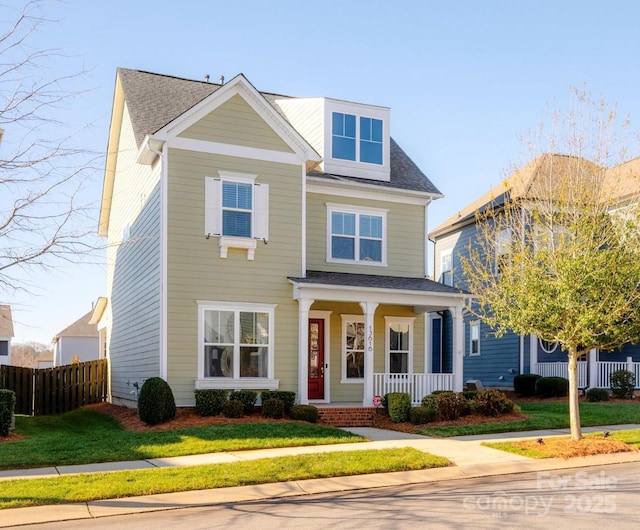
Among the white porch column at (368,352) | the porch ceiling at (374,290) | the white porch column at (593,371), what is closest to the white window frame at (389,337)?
the porch ceiling at (374,290)

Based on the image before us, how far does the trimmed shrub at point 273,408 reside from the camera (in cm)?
1680

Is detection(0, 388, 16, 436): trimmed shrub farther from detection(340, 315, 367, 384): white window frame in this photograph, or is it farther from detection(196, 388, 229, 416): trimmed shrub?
detection(340, 315, 367, 384): white window frame

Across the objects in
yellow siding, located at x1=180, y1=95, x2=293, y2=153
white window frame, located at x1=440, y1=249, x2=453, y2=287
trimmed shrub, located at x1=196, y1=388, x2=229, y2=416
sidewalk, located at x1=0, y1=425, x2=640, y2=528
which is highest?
yellow siding, located at x1=180, y1=95, x2=293, y2=153

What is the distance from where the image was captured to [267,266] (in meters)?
18.5

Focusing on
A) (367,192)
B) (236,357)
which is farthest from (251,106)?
(236,357)

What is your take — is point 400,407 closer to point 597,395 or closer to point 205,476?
point 597,395

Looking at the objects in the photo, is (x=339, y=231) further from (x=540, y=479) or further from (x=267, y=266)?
(x=540, y=479)

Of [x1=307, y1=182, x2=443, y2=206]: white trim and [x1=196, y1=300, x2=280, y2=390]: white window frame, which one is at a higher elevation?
[x1=307, y1=182, x2=443, y2=206]: white trim

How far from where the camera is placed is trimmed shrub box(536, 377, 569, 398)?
22.6m

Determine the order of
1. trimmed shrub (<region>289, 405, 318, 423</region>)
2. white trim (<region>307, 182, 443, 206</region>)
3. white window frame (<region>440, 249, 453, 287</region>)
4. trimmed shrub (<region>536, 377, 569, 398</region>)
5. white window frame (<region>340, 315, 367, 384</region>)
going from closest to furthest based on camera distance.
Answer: trimmed shrub (<region>289, 405, 318, 423</region>), white trim (<region>307, 182, 443, 206</region>), white window frame (<region>340, 315, 367, 384</region>), trimmed shrub (<region>536, 377, 569, 398</region>), white window frame (<region>440, 249, 453, 287</region>)

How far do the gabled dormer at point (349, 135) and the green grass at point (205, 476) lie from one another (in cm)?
1061

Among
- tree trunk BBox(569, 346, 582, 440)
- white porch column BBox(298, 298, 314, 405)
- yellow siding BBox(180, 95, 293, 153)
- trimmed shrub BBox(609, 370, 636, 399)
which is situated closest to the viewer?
tree trunk BBox(569, 346, 582, 440)

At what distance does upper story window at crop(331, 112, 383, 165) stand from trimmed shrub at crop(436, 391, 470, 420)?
774cm

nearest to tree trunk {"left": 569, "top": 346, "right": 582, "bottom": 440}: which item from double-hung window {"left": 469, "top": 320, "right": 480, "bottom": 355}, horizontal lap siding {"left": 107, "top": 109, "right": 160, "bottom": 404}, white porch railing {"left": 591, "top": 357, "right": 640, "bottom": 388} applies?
horizontal lap siding {"left": 107, "top": 109, "right": 160, "bottom": 404}
